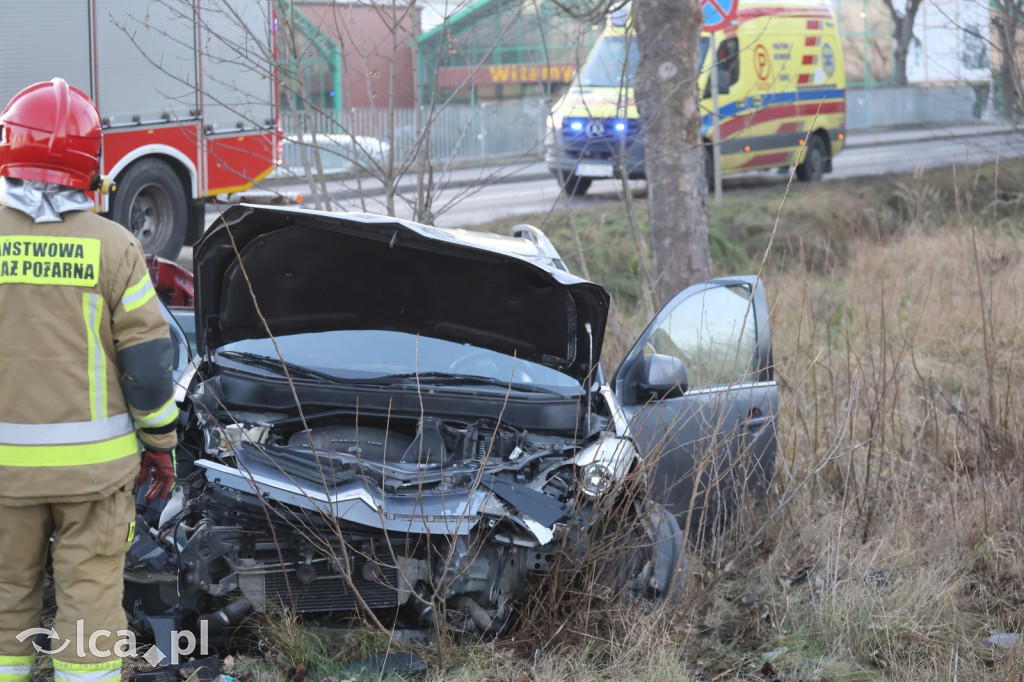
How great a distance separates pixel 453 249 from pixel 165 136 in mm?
6418

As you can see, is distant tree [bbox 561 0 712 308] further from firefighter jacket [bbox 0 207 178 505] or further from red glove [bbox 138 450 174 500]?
firefighter jacket [bbox 0 207 178 505]

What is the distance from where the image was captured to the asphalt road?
263 inches

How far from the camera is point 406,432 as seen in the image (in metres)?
4.23

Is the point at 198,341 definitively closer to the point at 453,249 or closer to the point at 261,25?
the point at 453,249

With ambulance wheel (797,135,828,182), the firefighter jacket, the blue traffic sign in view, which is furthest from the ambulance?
the firefighter jacket

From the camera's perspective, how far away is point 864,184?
51.6ft

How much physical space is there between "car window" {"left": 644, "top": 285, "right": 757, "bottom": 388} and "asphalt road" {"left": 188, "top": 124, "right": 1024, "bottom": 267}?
138 centimetres

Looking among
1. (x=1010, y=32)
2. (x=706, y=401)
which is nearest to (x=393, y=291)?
(x=706, y=401)

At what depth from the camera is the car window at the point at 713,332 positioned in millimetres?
4871

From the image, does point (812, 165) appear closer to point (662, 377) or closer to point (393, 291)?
point (662, 377)

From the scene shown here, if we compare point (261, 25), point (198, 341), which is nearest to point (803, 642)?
point (198, 341)

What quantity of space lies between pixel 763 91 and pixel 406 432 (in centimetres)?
1245

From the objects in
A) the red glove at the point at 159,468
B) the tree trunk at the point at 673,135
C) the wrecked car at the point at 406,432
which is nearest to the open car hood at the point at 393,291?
the wrecked car at the point at 406,432

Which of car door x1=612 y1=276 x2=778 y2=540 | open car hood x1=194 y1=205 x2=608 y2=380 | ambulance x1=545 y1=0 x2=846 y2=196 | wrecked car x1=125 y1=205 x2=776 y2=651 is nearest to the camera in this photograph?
wrecked car x1=125 y1=205 x2=776 y2=651
